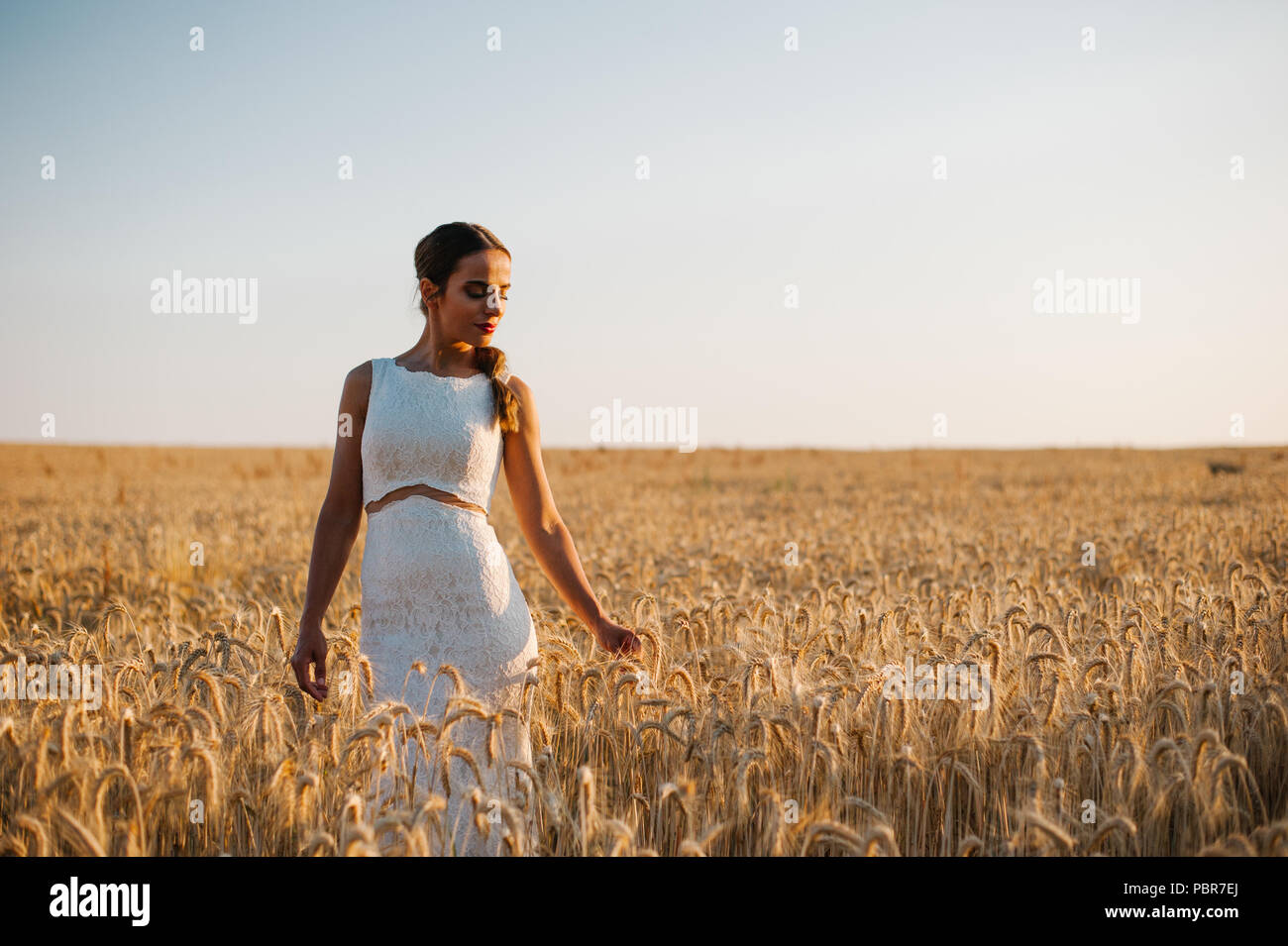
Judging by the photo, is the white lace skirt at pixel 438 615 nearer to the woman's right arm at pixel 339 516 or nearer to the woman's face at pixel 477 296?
the woman's right arm at pixel 339 516

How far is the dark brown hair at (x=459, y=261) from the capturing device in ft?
11.1

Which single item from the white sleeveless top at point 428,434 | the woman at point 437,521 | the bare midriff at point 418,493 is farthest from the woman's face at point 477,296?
the bare midriff at point 418,493

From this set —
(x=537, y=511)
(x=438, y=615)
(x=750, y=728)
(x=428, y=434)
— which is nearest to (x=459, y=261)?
(x=428, y=434)

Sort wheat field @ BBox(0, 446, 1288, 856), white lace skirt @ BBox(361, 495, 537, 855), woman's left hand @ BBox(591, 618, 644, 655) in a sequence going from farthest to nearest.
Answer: woman's left hand @ BBox(591, 618, 644, 655), white lace skirt @ BBox(361, 495, 537, 855), wheat field @ BBox(0, 446, 1288, 856)

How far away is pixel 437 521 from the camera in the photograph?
3.35 m

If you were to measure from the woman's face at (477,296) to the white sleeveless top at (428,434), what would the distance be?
198mm

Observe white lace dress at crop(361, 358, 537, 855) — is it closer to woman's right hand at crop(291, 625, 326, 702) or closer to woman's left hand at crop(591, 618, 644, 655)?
woman's right hand at crop(291, 625, 326, 702)

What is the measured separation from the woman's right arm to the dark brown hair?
44 centimetres

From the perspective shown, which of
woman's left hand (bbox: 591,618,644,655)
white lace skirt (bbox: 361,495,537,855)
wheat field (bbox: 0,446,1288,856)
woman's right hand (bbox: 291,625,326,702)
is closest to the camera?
wheat field (bbox: 0,446,1288,856)

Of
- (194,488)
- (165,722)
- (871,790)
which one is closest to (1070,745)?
(871,790)

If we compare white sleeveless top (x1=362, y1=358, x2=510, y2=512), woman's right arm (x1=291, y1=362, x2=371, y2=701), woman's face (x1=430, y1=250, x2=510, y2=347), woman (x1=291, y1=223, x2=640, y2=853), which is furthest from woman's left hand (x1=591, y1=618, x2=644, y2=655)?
woman's face (x1=430, y1=250, x2=510, y2=347)

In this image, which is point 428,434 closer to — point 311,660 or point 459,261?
point 459,261

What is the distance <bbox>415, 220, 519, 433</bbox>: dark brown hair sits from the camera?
3.37m

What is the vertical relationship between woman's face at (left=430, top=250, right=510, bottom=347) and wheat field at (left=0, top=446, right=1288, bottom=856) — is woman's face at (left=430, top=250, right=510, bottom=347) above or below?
above
